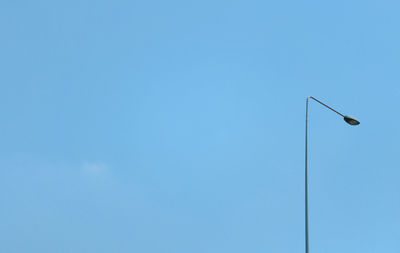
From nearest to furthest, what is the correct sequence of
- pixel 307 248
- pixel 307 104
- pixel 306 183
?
pixel 307 248, pixel 306 183, pixel 307 104

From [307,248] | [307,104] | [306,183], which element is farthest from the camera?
[307,104]

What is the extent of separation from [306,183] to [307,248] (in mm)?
3430

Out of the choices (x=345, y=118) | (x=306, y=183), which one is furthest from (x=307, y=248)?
(x=345, y=118)

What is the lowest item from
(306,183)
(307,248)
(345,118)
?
(307,248)

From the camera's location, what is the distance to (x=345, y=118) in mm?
30828

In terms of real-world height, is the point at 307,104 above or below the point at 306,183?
above

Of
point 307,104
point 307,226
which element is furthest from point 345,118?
point 307,226

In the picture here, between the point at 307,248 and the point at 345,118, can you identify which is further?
the point at 345,118

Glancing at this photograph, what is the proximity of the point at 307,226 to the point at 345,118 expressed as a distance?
583 cm

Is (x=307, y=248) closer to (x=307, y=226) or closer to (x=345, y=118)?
(x=307, y=226)

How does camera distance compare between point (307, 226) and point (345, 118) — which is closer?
point (307, 226)

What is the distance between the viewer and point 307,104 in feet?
107

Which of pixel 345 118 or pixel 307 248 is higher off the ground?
pixel 345 118

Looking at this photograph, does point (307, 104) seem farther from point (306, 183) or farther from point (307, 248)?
point (307, 248)
